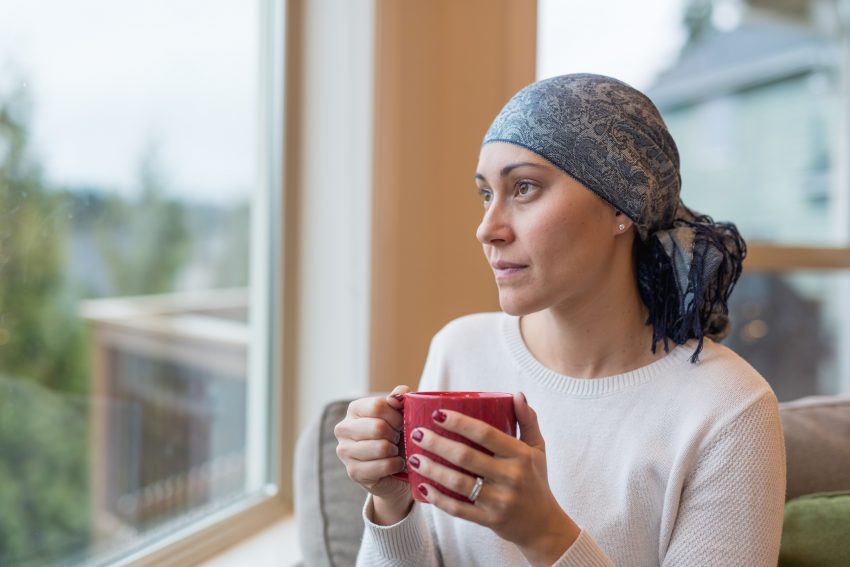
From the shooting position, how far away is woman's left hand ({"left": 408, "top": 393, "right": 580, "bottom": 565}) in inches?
29.3

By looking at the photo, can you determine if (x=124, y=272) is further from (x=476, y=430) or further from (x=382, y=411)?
(x=476, y=430)

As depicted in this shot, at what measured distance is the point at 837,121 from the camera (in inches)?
115

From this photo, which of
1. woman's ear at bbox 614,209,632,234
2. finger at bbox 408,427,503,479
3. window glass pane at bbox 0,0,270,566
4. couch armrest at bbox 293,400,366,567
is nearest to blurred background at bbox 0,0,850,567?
window glass pane at bbox 0,0,270,566

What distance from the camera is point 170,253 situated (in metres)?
1.74

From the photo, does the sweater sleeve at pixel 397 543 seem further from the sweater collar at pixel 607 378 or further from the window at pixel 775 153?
the window at pixel 775 153

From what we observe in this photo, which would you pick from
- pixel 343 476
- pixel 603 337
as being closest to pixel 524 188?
pixel 603 337

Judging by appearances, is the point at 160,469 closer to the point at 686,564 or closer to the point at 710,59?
the point at 686,564

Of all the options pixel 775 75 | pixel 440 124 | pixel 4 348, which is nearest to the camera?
pixel 4 348

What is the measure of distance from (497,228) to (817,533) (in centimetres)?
72

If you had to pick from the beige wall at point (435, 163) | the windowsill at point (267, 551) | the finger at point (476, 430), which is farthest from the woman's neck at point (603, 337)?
the windowsill at point (267, 551)

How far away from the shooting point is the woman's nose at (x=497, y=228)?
3.46 feet

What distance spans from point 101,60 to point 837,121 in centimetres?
270

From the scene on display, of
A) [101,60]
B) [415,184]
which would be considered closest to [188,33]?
[101,60]

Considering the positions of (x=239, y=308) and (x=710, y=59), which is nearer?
(x=239, y=308)
